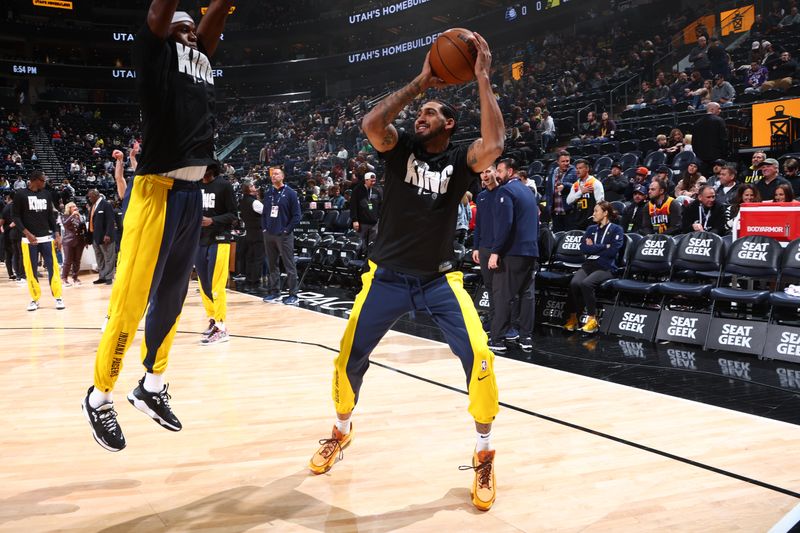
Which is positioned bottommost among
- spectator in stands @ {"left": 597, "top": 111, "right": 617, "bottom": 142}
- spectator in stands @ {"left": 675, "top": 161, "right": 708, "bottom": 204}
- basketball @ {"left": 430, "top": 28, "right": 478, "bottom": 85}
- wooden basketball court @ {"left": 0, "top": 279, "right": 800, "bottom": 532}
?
wooden basketball court @ {"left": 0, "top": 279, "right": 800, "bottom": 532}

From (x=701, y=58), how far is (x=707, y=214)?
923cm

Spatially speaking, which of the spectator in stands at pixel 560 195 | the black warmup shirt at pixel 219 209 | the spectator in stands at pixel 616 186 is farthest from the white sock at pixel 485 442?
the spectator in stands at pixel 616 186

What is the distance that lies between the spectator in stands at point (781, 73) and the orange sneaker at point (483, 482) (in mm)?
12028

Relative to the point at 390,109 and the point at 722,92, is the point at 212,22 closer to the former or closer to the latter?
the point at 390,109

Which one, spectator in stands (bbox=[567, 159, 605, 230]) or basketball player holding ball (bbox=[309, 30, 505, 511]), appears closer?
basketball player holding ball (bbox=[309, 30, 505, 511])

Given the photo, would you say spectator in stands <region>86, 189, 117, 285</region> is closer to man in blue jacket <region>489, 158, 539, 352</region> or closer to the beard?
man in blue jacket <region>489, 158, 539, 352</region>

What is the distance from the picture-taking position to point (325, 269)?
43.8 ft

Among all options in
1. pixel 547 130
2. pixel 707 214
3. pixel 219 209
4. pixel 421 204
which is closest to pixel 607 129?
pixel 547 130

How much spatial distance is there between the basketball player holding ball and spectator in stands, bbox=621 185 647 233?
22.8 feet

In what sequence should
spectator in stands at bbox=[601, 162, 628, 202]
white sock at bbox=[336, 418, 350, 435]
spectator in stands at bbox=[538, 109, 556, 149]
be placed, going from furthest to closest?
spectator in stands at bbox=[538, 109, 556, 149] < spectator in stands at bbox=[601, 162, 628, 202] < white sock at bbox=[336, 418, 350, 435]

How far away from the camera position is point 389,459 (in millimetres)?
3752

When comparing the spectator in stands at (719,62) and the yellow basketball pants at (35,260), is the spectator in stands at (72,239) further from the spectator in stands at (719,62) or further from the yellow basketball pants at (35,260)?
the spectator in stands at (719,62)

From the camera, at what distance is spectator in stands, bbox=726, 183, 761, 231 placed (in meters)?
7.88

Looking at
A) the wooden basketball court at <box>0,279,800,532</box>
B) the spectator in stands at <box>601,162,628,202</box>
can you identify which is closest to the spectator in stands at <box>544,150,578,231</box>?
the spectator in stands at <box>601,162,628,202</box>
